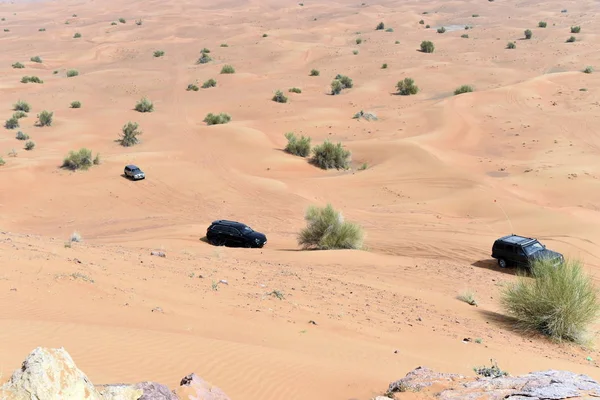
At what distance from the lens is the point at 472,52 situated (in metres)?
67.8

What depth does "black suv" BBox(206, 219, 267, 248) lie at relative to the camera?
21.9 m

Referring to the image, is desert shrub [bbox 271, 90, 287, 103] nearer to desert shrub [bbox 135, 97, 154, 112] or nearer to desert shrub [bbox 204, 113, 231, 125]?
desert shrub [bbox 204, 113, 231, 125]

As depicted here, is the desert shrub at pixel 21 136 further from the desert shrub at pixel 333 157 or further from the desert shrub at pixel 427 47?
the desert shrub at pixel 427 47

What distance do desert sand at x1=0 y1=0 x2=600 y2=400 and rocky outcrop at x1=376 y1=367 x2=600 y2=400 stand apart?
3.17ft

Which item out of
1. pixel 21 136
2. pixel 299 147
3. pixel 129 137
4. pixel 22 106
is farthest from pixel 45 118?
pixel 299 147

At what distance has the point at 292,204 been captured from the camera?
2788cm

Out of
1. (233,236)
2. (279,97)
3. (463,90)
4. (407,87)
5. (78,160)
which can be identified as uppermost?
(407,87)

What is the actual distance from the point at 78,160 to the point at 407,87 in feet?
105

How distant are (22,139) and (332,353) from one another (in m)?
36.1

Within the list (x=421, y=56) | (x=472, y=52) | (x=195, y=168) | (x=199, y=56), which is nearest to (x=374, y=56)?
(x=421, y=56)

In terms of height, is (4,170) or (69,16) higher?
(69,16)

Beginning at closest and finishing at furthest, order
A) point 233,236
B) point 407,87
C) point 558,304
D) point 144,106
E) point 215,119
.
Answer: point 558,304
point 233,236
point 215,119
point 144,106
point 407,87

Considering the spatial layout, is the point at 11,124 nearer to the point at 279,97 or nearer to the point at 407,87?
the point at 279,97

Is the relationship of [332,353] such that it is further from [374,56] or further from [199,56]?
[199,56]
